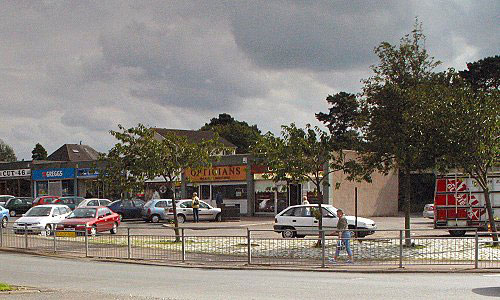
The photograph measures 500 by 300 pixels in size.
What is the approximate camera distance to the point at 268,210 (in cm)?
4659

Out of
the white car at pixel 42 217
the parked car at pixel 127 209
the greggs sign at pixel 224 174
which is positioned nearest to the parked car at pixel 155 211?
the parked car at pixel 127 209

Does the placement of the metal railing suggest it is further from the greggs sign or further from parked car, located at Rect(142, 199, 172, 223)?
the greggs sign

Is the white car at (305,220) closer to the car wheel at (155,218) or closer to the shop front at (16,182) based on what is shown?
the car wheel at (155,218)

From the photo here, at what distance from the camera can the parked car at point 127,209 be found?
41.7 meters

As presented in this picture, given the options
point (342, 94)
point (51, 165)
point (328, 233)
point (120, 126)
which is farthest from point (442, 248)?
point (342, 94)

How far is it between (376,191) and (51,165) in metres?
30.7

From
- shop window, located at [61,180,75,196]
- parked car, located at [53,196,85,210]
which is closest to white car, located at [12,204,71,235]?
parked car, located at [53,196,85,210]

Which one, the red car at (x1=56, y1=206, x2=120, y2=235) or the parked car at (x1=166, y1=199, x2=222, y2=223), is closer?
the red car at (x1=56, y1=206, x2=120, y2=235)

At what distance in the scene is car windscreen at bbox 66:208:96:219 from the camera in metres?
30.8

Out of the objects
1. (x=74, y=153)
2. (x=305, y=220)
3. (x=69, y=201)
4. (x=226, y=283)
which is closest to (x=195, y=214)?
(x=305, y=220)

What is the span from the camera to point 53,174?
6219 cm

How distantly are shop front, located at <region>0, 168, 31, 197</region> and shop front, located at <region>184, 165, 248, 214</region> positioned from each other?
2169cm

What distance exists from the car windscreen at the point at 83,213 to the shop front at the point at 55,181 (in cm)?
3033

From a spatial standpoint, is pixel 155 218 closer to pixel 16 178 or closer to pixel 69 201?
pixel 69 201
